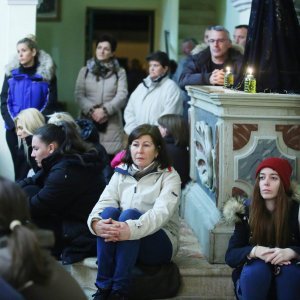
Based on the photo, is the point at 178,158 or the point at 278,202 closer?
the point at 278,202

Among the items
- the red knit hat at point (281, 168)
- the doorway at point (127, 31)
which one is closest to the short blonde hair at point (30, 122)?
the red knit hat at point (281, 168)

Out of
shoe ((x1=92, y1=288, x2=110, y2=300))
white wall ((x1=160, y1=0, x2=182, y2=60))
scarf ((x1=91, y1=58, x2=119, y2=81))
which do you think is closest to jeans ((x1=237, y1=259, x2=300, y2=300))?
shoe ((x1=92, y1=288, x2=110, y2=300))

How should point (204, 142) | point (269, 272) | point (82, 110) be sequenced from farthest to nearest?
point (82, 110) → point (204, 142) → point (269, 272)

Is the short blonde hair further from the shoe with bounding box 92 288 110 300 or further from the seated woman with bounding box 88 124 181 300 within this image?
the shoe with bounding box 92 288 110 300

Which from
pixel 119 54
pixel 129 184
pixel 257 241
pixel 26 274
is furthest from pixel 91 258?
pixel 119 54

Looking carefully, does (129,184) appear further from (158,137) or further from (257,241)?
(257,241)

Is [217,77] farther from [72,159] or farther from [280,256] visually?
[280,256]

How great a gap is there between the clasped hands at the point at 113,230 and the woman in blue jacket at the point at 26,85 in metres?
2.58

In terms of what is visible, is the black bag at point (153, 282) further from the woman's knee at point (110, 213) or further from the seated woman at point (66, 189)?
the seated woman at point (66, 189)

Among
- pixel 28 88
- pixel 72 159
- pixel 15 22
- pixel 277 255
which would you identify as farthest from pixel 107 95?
pixel 277 255

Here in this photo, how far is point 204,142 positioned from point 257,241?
4.24 ft

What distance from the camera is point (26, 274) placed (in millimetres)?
2266

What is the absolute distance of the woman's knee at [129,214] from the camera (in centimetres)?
410

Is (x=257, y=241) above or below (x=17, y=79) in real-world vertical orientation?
below
